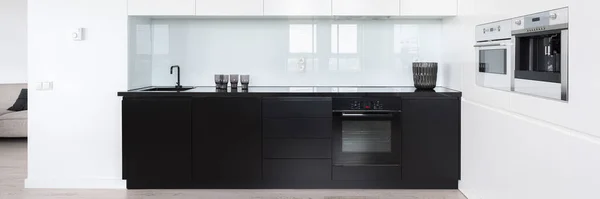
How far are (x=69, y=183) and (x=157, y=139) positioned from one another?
0.82 metres

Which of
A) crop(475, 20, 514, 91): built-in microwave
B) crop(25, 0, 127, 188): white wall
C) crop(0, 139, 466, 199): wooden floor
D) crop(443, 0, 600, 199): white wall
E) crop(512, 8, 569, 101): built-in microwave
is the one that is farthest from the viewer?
crop(25, 0, 127, 188): white wall

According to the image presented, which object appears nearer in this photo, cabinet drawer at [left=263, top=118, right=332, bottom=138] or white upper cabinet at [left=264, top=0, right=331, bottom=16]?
cabinet drawer at [left=263, top=118, right=332, bottom=138]

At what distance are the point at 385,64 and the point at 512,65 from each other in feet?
6.18

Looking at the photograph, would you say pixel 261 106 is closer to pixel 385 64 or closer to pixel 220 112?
pixel 220 112

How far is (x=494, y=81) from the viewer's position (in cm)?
371

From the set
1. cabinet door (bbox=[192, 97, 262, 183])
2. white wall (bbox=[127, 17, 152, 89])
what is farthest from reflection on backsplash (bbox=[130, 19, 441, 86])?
cabinet door (bbox=[192, 97, 262, 183])

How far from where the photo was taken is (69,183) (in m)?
4.73

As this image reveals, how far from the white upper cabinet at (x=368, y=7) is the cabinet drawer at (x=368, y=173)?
117 centimetres

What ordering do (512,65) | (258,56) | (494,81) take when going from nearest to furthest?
(512,65), (494,81), (258,56)

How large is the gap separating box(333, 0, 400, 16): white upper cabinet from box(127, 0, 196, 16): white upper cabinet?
110 cm

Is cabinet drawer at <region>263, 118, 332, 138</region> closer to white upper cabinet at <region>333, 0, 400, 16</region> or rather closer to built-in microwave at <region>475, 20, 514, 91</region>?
white upper cabinet at <region>333, 0, 400, 16</region>

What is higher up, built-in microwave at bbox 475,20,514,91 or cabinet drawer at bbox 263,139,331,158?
built-in microwave at bbox 475,20,514,91

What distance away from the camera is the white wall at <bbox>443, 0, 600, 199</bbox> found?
2.49m

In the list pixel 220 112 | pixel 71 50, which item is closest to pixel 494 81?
pixel 220 112
